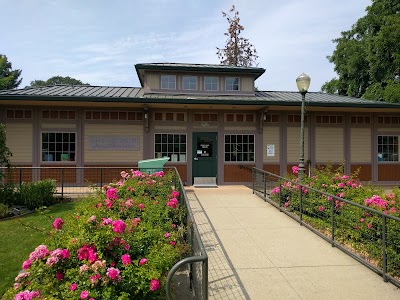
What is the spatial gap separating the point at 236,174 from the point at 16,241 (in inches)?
349

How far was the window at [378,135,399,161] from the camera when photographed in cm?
1388

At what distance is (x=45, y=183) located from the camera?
9.18 metres

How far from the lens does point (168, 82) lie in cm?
1362

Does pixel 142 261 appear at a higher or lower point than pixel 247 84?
lower

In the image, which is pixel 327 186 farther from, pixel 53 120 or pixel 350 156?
pixel 53 120

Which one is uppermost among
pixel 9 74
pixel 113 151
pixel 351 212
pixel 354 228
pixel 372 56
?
pixel 9 74

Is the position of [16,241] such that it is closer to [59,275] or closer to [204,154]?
[59,275]

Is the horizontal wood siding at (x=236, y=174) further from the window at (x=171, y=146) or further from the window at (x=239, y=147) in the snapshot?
the window at (x=171, y=146)

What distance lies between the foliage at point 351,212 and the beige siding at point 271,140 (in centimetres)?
474

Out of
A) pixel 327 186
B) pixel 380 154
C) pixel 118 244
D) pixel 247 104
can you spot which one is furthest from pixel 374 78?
pixel 118 244

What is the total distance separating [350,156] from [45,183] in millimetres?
12762

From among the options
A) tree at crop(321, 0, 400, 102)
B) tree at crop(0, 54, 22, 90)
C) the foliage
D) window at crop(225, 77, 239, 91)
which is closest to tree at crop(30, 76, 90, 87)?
tree at crop(0, 54, 22, 90)

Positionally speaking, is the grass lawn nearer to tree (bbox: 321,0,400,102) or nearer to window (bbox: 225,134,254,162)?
window (bbox: 225,134,254,162)

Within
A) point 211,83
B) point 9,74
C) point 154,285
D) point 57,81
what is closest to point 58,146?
point 211,83
